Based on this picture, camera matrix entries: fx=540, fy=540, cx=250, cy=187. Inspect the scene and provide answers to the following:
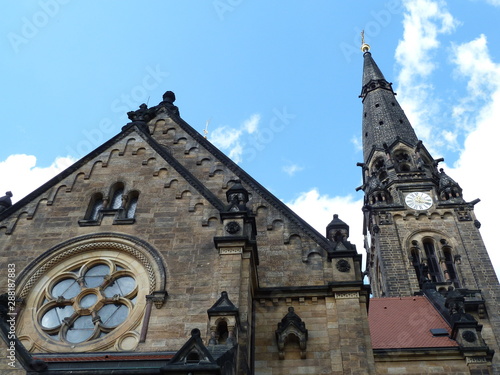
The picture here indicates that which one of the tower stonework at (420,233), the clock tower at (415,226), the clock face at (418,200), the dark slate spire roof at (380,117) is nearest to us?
the tower stonework at (420,233)

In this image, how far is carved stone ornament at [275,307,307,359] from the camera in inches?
479

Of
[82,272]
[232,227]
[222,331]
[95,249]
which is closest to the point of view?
[222,331]

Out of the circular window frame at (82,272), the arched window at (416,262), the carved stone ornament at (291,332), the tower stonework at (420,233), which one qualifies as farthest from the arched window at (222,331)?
the arched window at (416,262)

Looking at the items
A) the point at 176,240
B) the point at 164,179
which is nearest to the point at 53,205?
the point at 164,179

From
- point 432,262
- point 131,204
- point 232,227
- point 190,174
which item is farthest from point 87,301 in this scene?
point 432,262

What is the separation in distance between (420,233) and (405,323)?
1388 cm

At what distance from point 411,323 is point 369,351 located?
1063cm

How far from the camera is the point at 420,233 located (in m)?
34.7

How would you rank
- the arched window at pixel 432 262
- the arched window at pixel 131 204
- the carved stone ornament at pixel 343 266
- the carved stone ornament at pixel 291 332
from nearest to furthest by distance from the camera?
the carved stone ornament at pixel 291 332, the carved stone ornament at pixel 343 266, the arched window at pixel 131 204, the arched window at pixel 432 262

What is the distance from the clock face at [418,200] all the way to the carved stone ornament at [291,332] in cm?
2583

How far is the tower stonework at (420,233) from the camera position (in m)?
29.5

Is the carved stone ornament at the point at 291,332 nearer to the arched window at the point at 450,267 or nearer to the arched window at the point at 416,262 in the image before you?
the arched window at the point at 450,267

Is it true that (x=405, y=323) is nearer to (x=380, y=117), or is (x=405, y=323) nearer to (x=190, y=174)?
(x=190, y=174)

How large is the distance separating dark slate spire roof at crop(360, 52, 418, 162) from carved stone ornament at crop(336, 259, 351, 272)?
30848mm
